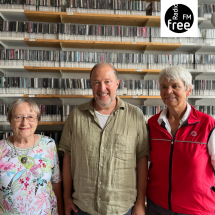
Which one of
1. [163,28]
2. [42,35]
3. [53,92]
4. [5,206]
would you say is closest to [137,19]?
[163,28]

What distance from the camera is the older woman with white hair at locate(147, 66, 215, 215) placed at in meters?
1.25

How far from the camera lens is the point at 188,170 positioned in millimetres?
1257

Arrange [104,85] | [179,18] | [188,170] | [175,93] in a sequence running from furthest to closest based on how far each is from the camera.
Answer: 1. [179,18]
2. [104,85]
3. [175,93]
4. [188,170]

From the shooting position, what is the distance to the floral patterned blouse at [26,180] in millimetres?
1299

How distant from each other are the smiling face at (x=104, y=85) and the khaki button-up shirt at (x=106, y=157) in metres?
0.11

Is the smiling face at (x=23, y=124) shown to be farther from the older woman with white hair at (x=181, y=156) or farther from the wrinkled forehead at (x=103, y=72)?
the older woman with white hair at (x=181, y=156)

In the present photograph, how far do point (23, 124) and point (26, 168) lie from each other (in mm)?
323

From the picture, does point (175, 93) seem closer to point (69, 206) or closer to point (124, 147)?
point (124, 147)

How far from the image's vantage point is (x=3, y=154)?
53.4 inches

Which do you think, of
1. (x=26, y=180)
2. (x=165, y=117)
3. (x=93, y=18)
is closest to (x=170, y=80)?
(x=165, y=117)

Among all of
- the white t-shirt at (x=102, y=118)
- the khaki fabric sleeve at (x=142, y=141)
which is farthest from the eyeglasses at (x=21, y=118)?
the khaki fabric sleeve at (x=142, y=141)

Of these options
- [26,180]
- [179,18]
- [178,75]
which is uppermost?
[179,18]

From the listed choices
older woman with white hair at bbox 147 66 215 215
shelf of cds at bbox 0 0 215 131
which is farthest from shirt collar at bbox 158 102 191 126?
shelf of cds at bbox 0 0 215 131

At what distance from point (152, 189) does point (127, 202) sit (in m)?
0.22
